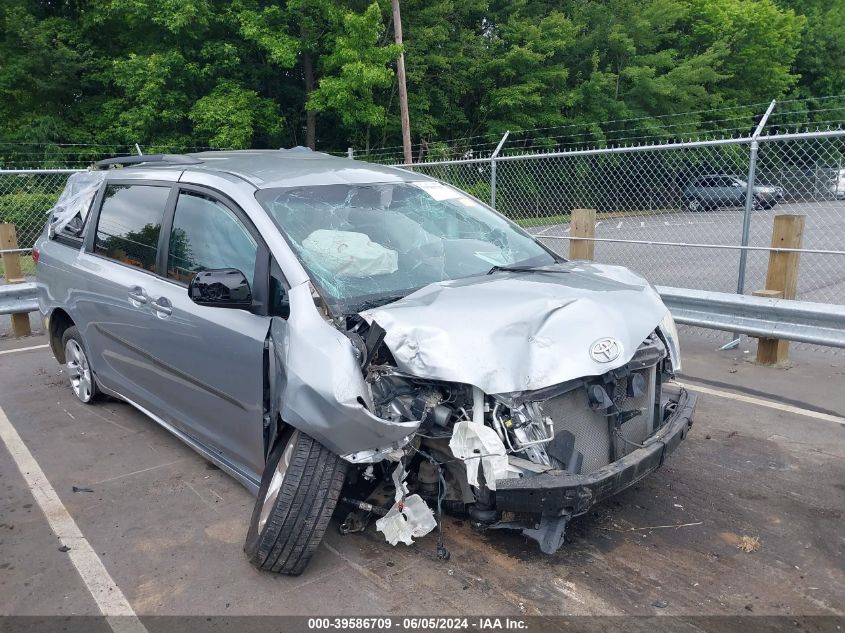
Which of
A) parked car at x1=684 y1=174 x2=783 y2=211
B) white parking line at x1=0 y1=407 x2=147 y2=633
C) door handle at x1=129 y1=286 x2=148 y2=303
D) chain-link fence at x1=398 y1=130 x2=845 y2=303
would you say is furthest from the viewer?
parked car at x1=684 y1=174 x2=783 y2=211

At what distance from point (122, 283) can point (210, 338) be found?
1.19 metres

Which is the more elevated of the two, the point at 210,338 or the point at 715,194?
the point at 715,194

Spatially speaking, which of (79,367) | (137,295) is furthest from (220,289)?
(79,367)

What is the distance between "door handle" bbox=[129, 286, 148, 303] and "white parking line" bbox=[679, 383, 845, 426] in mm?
4232

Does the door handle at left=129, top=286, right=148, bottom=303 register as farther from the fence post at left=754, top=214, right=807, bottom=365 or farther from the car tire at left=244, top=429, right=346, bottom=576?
the fence post at left=754, top=214, right=807, bottom=365

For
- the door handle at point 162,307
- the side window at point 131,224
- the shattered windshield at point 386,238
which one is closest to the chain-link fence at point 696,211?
the shattered windshield at point 386,238

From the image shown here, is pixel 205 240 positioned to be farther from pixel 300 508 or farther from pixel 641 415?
pixel 641 415

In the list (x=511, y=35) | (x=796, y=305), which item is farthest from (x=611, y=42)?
(x=796, y=305)

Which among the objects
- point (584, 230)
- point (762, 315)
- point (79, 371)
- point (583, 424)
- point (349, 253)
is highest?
point (349, 253)

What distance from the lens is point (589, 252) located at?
774 cm

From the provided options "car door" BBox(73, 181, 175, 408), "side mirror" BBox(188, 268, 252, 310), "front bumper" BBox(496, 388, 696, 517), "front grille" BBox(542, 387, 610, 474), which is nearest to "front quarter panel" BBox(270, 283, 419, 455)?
"side mirror" BBox(188, 268, 252, 310)

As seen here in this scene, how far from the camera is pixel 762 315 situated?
18.7 feet

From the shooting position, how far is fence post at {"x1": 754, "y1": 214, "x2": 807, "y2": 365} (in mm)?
6129

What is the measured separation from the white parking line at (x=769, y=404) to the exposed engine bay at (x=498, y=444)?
2.32m
